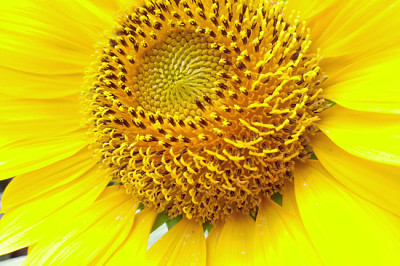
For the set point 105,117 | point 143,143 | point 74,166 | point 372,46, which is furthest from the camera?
point 74,166

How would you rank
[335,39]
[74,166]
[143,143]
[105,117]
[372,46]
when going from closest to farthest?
1. [372,46]
2. [335,39]
3. [143,143]
4. [105,117]
5. [74,166]

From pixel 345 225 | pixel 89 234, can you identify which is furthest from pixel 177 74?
pixel 345 225

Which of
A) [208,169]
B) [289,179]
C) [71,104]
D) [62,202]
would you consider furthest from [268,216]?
[71,104]

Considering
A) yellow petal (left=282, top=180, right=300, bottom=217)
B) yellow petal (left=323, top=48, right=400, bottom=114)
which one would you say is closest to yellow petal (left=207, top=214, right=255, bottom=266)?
yellow petal (left=282, top=180, right=300, bottom=217)

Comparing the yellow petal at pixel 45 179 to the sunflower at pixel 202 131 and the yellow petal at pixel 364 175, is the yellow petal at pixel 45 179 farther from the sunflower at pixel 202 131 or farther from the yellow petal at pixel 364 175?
the yellow petal at pixel 364 175

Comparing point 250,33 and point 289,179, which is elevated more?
point 250,33

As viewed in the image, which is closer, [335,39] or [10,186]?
[335,39]

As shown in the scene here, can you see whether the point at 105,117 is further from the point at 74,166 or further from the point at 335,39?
the point at 335,39

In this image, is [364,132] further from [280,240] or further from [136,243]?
[136,243]
